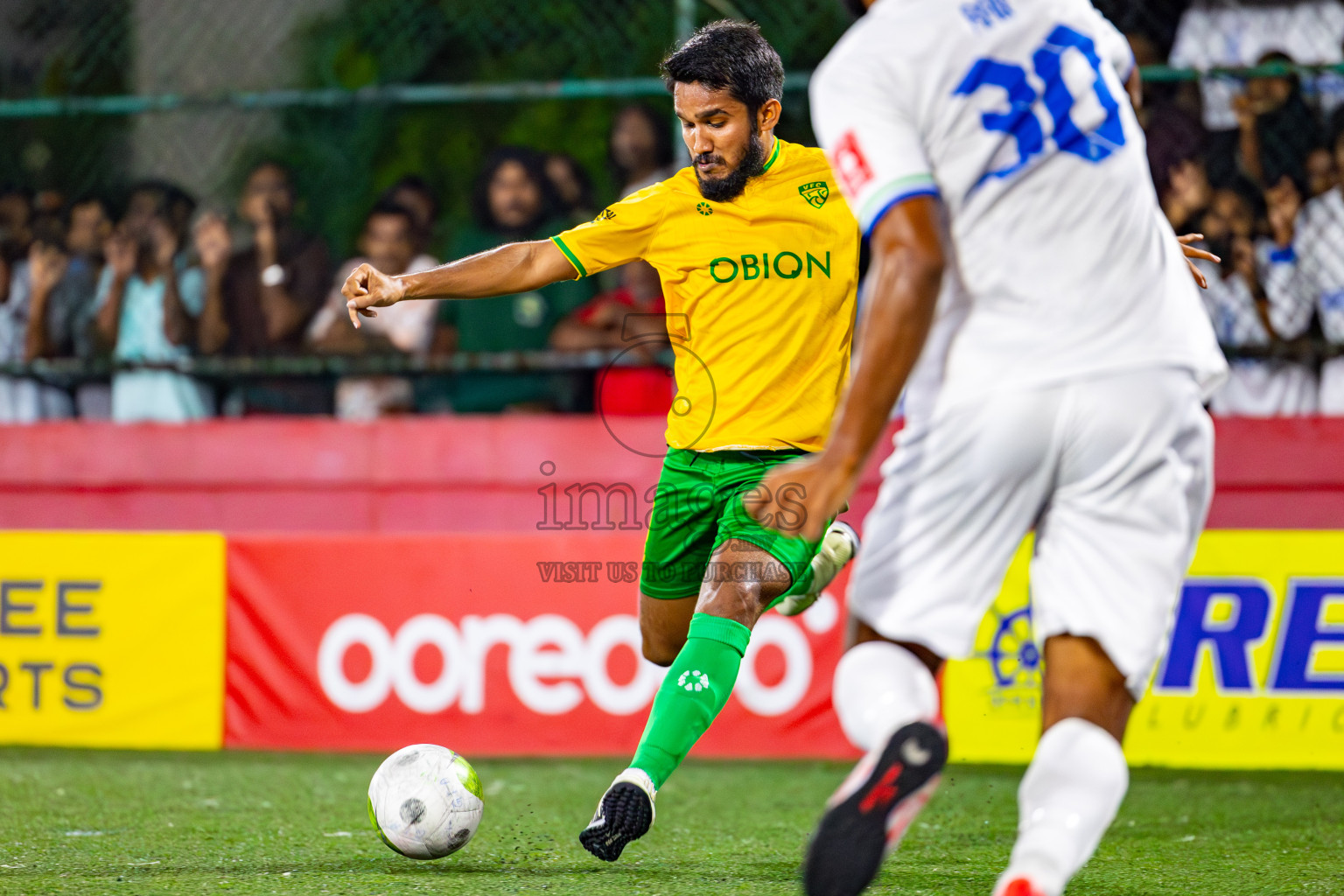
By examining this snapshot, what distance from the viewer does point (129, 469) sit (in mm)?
7797

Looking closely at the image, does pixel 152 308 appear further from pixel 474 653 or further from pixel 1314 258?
pixel 1314 258

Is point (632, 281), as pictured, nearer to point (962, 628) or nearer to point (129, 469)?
point (129, 469)

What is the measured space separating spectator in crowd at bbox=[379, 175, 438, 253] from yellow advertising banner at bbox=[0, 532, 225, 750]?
1.96m

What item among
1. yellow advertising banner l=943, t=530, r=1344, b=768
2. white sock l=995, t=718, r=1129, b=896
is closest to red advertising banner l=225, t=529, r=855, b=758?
yellow advertising banner l=943, t=530, r=1344, b=768

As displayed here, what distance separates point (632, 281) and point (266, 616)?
2.26 metres

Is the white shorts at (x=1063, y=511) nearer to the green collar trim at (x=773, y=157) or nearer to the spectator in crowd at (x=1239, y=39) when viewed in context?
the green collar trim at (x=773, y=157)

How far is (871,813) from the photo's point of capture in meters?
2.44

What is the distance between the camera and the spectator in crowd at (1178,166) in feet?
22.8

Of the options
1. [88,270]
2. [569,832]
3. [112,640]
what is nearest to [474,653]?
[112,640]

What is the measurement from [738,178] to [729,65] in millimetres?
312

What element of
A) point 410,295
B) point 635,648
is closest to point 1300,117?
point 635,648

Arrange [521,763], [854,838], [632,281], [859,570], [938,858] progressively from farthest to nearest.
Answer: [632,281] → [521,763] → [938,858] → [859,570] → [854,838]

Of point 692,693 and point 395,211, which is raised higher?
point 395,211

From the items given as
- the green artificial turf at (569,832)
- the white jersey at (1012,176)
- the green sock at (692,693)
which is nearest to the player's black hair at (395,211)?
the green artificial turf at (569,832)
